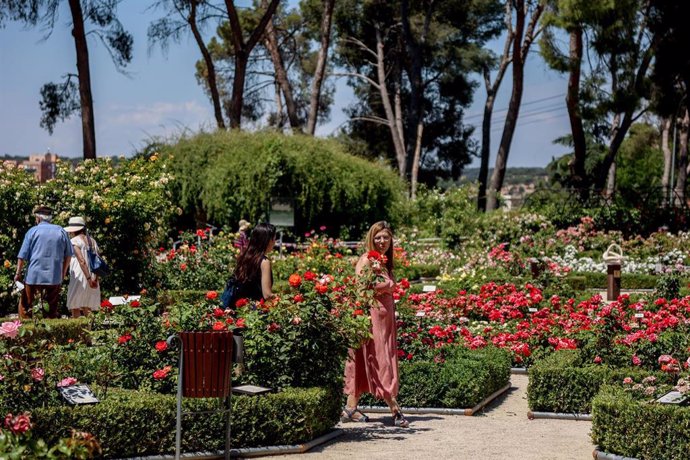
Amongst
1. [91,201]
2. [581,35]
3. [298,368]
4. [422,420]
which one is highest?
[581,35]

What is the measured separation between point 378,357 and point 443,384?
836mm

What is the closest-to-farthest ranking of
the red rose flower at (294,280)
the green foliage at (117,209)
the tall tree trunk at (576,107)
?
the red rose flower at (294,280)
the green foliage at (117,209)
the tall tree trunk at (576,107)

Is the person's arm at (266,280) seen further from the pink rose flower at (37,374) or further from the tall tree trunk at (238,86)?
the tall tree trunk at (238,86)

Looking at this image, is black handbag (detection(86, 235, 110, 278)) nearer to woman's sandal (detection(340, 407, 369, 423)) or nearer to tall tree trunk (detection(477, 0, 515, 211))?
woman's sandal (detection(340, 407, 369, 423))

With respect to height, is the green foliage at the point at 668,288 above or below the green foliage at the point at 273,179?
below

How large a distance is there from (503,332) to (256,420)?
192 inches

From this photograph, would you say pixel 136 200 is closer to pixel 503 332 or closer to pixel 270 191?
pixel 503 332

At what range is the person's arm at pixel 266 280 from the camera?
7.20 metres

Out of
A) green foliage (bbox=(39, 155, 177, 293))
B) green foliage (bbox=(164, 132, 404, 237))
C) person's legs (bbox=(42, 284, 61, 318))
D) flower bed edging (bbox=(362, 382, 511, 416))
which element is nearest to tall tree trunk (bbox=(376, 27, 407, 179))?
green foliage (bbox=(164, 132, 404, 237))

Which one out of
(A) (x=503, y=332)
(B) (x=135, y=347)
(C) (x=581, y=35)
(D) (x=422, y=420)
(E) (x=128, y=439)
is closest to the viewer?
(E) (x=128, y=439)

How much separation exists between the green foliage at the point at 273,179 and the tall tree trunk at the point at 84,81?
271 centimetres

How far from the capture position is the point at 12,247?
1309cm

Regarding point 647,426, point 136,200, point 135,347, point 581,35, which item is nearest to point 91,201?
point 136,200

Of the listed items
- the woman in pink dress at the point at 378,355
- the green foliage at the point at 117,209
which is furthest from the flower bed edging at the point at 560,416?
the green foliage at the point at 117,209
